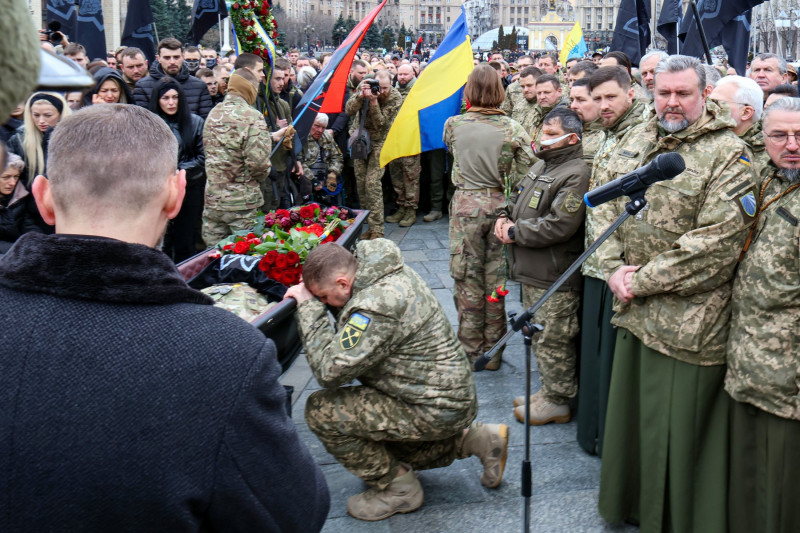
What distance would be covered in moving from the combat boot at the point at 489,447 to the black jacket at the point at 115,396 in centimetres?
267

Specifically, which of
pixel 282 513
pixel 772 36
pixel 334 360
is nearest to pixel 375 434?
pixel 334 360

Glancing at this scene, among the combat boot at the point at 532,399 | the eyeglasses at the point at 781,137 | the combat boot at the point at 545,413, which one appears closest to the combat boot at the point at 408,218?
the combat boot at the point at 532,399

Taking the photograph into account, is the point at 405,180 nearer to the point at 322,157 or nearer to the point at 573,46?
the point at 322,157

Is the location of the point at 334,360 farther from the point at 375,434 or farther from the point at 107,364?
the point at 107,364

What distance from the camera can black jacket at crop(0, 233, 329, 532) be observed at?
1269 millimetres

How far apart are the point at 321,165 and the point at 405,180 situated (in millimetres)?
1057

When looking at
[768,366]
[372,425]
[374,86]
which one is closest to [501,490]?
[372,425]

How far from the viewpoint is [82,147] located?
1382mm

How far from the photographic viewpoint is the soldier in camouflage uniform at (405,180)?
988cm

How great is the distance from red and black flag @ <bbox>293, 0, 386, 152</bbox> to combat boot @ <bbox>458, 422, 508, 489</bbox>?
404 cm

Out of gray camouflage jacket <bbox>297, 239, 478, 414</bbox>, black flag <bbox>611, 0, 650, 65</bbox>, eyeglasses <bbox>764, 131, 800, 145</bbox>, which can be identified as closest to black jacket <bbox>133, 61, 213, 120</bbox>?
black flag <bbox>611, 0, 650, 65</bbox>

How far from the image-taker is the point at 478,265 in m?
5.62

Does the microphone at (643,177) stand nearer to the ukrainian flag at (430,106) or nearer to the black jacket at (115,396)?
the black jacket at (115,396)

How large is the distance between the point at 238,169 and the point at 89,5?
169 inches
